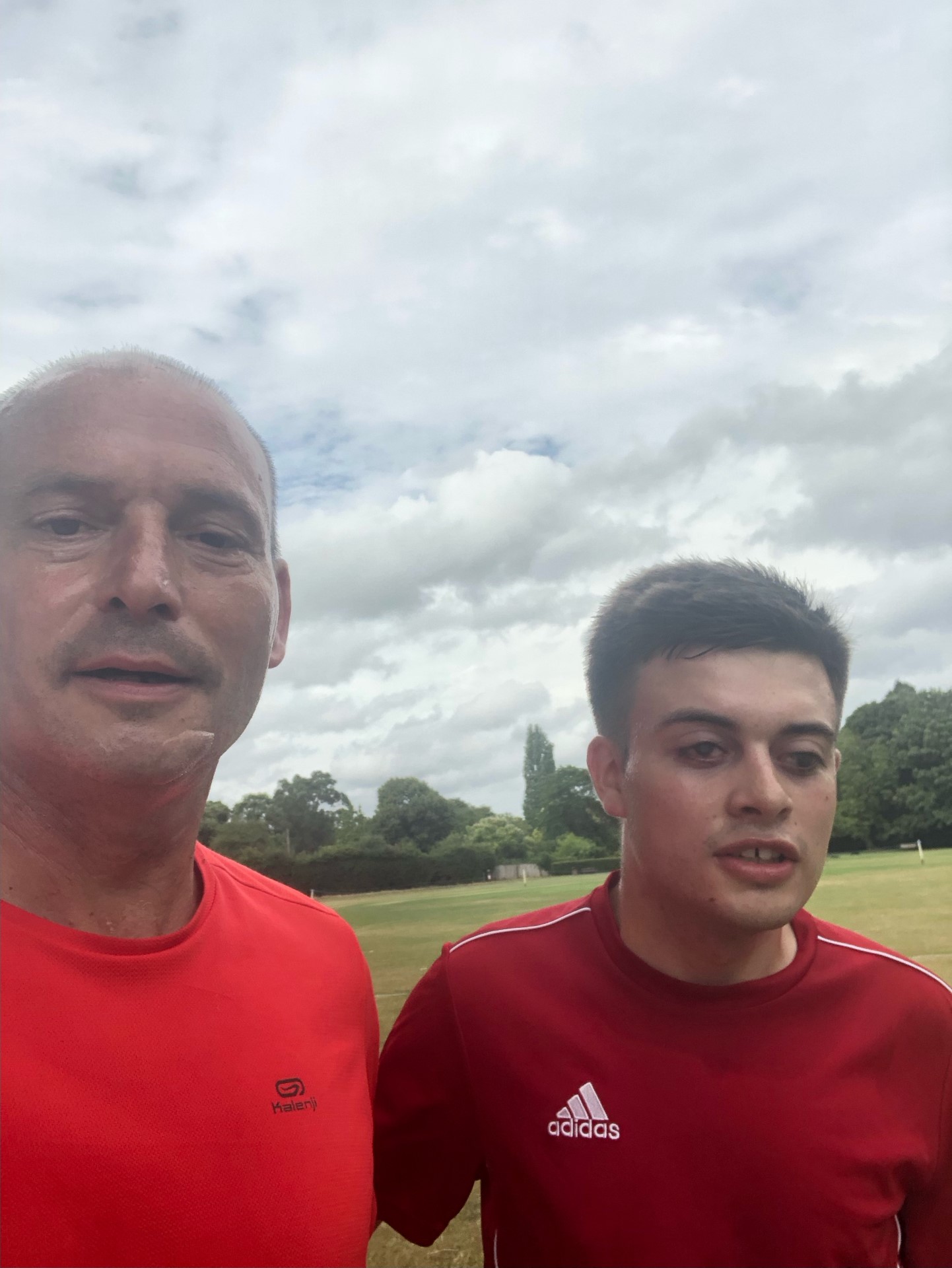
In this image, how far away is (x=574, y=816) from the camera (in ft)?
207

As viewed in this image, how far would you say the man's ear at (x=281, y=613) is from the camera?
2.64 meters

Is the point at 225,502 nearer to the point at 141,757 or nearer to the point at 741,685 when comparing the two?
the point at 141,757

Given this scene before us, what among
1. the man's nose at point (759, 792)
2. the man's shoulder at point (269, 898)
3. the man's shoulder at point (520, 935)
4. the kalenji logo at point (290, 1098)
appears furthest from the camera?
the man's shoulder at point (520, 935)

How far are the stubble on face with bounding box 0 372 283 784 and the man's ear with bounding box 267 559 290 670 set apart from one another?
0.36 metres

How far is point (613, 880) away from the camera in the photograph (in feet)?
10.2

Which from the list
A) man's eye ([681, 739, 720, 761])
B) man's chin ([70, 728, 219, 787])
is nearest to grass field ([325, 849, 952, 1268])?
man's eye ([681, 739, 720, 761])

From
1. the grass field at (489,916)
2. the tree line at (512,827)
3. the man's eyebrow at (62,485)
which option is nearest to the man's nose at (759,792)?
the man's eyebrow at (62,485)

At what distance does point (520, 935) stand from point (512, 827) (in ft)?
257

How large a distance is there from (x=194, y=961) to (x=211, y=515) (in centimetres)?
119

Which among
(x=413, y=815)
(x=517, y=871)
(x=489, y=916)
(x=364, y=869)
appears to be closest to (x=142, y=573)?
(x=489, y=916)

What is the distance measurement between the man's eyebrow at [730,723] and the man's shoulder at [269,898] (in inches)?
53.3

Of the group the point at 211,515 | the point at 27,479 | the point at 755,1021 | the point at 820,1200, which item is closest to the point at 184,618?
the point at 211,515

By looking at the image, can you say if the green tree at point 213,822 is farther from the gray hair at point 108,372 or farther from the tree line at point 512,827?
the gray hair at point 108,372

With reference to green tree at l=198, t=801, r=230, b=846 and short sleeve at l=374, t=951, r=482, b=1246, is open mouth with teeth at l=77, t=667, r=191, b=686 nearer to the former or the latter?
short sleeve at l=374, t=951, r=482, b=1246
